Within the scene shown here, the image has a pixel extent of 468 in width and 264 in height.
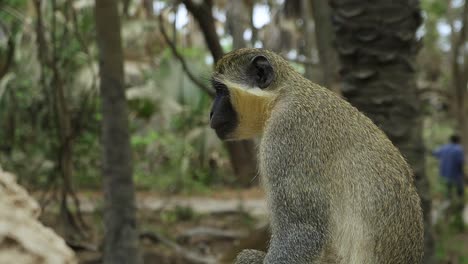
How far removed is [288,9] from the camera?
15.2 meters

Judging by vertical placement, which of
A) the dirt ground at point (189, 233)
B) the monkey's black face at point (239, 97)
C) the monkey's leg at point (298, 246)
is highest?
the monkey's black face at point (239, 97)

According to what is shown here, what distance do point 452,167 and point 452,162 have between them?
0.37 feet

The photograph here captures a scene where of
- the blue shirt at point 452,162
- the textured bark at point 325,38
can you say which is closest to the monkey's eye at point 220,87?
the textured bark at point 325,38

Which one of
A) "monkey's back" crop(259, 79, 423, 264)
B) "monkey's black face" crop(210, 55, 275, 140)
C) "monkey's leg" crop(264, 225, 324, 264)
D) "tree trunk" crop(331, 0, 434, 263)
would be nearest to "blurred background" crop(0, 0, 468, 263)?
"tree trunk" crop(331, 0, 434, 263)

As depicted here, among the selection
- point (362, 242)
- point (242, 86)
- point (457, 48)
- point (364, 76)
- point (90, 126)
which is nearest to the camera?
point (362, 242)

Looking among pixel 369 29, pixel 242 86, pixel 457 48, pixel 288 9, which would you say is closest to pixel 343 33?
pixel 369 29

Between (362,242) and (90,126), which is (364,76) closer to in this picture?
(362,242)

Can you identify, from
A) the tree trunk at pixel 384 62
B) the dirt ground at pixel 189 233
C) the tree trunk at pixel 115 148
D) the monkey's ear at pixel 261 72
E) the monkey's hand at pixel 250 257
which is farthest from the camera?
the dirt ground at pixel 189 233

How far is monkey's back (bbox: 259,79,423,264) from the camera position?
10.1 feet

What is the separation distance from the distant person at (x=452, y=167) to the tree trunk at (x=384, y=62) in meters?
7.78

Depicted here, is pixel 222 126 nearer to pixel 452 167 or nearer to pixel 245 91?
pixel 245 91

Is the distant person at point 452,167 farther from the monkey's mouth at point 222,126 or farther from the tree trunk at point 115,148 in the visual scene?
the monkey's mouth at point 222,126

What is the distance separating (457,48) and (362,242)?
14.1 metres

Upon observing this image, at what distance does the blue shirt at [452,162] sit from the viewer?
1255 cm
